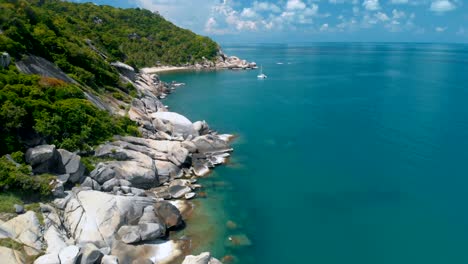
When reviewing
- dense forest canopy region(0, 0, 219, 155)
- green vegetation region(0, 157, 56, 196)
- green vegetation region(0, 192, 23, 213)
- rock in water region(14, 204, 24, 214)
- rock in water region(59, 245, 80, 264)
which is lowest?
rock in water region(59, 245, 80, 264)

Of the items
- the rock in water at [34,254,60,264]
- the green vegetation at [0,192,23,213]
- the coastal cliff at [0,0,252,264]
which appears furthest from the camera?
the coastal cliff at [0,0,252,264]

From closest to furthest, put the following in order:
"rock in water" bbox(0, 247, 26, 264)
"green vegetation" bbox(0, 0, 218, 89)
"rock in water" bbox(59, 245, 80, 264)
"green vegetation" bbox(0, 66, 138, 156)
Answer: "rock in water" bbox(0, 247, 26, 264) → "rock in water" bbox(59, 245, 80, 264) → "green vegetation" bbox(0, 66, 138, 156) → "green vegetation" bbox(0, 0, 218, 89)

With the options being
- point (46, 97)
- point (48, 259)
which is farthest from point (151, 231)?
point (46, 97)

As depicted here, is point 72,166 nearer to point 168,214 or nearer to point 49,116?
point 49,116

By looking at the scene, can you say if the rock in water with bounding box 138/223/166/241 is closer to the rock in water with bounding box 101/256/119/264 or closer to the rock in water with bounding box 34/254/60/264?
the rock in water with bounding box 101/256/119/264

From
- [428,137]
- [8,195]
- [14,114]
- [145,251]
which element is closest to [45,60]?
[14,114]

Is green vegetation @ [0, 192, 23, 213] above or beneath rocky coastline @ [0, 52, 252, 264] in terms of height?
above

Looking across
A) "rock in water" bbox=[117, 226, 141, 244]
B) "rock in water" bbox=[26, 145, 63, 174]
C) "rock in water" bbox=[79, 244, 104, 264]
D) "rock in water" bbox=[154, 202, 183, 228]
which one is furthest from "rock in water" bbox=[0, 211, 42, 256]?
"rock in water" bbox=[154, 202, 183, 228]
